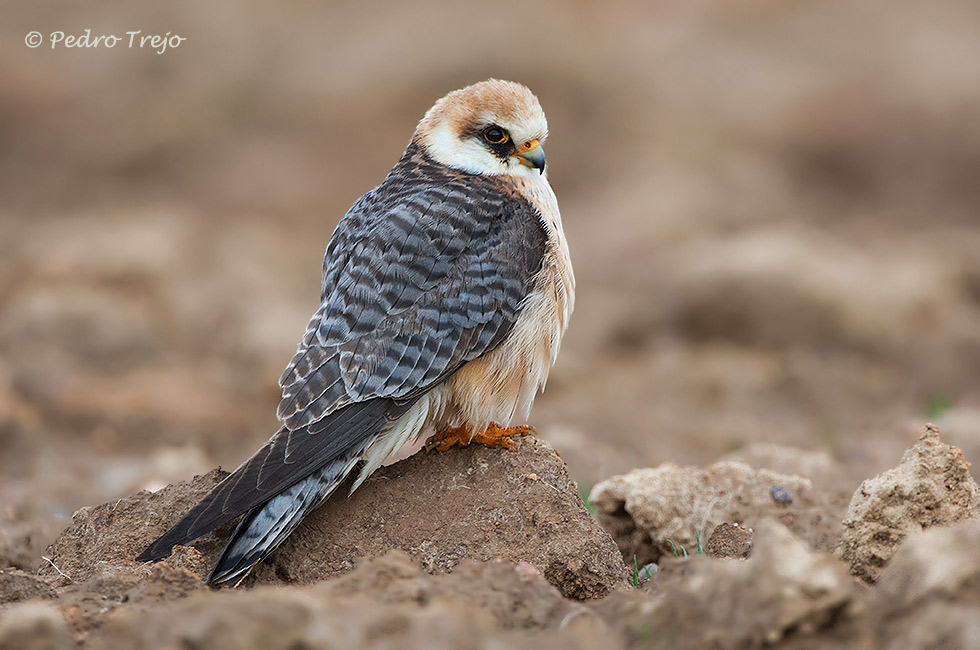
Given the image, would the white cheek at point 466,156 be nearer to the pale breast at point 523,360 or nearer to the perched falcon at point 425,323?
the perched falcon at point 425,323

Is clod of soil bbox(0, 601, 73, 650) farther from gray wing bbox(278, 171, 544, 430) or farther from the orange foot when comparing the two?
the orange foot

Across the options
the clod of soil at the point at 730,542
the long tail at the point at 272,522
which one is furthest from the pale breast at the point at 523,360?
the clod of soil at the point at 730,542

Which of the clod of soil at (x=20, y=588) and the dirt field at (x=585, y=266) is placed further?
the clod of soil at (x=20, y=588)

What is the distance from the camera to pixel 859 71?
18.8m

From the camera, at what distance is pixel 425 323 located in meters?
4.53

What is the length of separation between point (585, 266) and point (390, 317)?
11892mm

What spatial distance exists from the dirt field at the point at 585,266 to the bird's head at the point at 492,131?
170cm

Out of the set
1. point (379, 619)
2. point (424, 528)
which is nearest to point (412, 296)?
point (424, 528)

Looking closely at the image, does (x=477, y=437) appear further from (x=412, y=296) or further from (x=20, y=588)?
(x=20, y=588)

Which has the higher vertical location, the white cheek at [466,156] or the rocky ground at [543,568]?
the white cheek at [466,156]

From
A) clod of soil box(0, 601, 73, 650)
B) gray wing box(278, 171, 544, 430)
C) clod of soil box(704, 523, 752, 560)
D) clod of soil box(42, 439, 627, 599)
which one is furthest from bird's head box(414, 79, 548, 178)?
clod of soil box(0, 601, 73, 650)

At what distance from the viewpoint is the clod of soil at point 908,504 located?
402cm

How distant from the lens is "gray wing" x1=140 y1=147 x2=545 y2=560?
13.5 feet

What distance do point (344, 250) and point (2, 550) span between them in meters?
2.24
